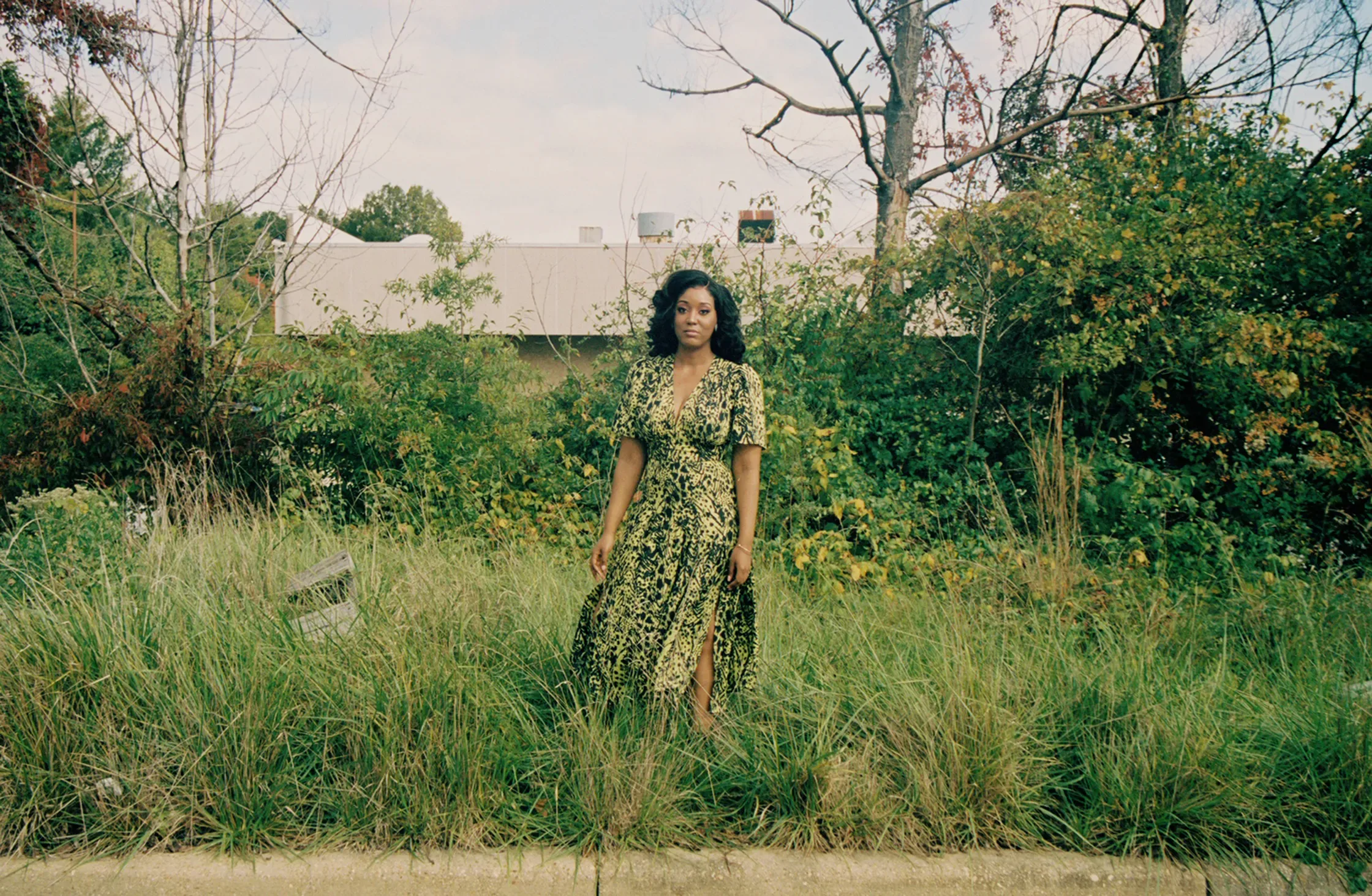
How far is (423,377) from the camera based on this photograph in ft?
25.2

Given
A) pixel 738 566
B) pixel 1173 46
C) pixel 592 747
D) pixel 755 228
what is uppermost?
pixel 1173 46

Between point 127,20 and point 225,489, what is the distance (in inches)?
151

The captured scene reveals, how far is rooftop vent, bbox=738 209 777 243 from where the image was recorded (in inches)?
312

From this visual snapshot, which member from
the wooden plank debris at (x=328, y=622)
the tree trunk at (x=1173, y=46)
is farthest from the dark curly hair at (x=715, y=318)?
the tree trunk at (x=1173, y=46)

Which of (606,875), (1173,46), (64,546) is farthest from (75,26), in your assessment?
(1173,46)

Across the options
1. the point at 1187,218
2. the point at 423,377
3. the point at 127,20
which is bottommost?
the point at 423,377

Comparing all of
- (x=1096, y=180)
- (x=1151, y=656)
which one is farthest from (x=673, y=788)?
(x=1096, y=180)

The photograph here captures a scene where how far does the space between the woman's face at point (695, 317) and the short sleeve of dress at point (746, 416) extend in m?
0.22

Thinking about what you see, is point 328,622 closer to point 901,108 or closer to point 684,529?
point 684,529

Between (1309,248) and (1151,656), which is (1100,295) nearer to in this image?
(1309,248)

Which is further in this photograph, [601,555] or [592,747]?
[601,555]

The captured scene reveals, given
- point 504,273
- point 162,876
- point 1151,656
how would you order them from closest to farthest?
1. point 162,876
2. point 1151,656
3. point 504,273

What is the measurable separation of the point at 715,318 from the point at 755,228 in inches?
201

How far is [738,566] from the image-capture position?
3.55 metres
